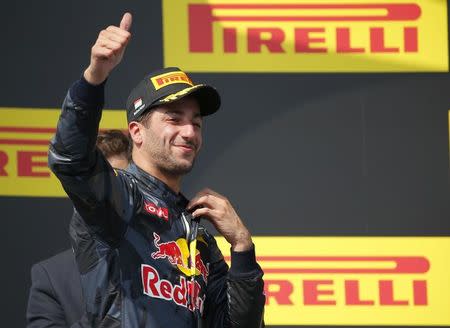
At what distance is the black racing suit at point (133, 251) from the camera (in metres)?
1.57

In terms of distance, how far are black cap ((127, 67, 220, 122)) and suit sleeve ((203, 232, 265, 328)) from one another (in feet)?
1.03

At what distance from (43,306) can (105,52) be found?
0.95 meters

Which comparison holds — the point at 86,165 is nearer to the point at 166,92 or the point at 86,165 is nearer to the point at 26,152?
the point at 166,92

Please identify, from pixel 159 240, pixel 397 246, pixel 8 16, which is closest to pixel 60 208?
pixel 8 16

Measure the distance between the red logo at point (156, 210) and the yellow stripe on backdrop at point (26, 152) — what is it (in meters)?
1.34

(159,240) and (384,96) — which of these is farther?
(384,96)

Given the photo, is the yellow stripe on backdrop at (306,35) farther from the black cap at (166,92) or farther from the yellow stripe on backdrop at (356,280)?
the black cap at (166,92)

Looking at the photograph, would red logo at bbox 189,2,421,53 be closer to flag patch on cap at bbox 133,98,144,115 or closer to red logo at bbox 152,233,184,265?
flag patch on cap at bbox 133,98,144,115

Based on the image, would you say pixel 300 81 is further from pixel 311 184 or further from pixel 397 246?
pixel 397 246

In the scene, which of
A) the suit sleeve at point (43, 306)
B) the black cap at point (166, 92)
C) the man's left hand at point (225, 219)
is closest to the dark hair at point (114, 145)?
the suit sleeve at point (43, 306)

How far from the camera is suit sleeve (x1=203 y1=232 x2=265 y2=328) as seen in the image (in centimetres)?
182

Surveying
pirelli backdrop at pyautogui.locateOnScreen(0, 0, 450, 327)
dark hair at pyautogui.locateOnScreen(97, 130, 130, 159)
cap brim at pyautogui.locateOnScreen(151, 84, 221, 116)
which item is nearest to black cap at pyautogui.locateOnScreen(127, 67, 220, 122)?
cap brim at pyautogui.locateOnScreen(151, 84, 221, 116)

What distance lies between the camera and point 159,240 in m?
1.75

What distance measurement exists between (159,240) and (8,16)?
5.34 feet
